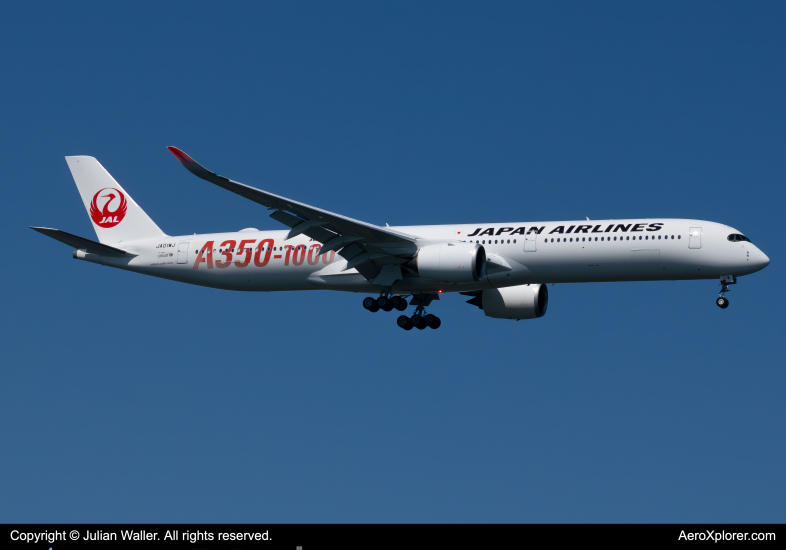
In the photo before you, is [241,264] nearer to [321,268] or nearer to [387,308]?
[321,268]

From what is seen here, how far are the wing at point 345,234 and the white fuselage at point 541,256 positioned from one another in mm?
885

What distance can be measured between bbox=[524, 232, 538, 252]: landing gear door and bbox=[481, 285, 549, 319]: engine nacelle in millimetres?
4644

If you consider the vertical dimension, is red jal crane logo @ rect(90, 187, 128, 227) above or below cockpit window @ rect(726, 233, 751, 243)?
above

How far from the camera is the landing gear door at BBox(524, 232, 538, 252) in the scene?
40.4 m

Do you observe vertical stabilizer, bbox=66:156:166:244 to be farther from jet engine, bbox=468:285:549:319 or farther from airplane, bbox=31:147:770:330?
jet engine, bbox=468:285:549:319

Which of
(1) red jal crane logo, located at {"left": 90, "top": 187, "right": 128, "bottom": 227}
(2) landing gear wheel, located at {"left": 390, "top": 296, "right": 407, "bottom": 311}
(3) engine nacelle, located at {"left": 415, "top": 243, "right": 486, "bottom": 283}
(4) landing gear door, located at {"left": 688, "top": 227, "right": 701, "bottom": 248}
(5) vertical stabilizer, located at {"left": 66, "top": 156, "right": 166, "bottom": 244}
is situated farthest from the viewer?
(1) red jal crane logo, located at {"left": 90, "top": 187, "right": 128, "bottom": 227}

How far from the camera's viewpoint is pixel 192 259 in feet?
151

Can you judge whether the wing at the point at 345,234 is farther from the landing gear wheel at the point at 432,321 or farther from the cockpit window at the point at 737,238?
the cockpit window at the point at 737,238

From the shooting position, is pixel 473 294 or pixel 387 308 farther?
pixel 473 294

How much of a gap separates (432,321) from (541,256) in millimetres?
6519

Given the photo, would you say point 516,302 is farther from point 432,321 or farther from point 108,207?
point 108,207

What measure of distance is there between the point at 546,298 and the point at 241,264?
1326 cm

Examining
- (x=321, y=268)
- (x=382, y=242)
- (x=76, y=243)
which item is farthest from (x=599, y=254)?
(x=76, y=243)

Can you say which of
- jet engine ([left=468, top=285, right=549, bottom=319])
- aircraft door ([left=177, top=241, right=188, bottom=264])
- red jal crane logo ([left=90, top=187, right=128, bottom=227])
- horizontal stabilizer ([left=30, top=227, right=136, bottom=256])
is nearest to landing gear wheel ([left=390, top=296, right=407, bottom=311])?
jet engine ([left=468, top=285, right=549, bottom=319])
